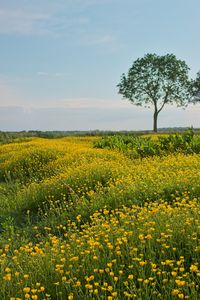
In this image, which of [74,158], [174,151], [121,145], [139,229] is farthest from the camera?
[121,145]

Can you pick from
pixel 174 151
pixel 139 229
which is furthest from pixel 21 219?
pixel 174 151

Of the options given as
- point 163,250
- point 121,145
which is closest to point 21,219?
point 163,250

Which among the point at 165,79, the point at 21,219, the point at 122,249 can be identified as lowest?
the point at 21,219

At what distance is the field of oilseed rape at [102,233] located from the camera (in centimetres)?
384

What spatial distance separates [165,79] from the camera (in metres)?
49.2

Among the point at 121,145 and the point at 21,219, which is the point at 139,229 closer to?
the point at 21,219

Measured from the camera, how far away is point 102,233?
15.5ft

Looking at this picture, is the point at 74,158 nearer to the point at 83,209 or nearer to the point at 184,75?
the point at 83,209

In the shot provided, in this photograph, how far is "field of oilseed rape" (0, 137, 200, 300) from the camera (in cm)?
384

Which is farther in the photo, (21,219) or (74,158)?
(74,158)

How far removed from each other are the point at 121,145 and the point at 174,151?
115 inches

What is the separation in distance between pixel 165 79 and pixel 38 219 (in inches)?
1684

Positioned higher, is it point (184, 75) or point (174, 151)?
point (184, 75)

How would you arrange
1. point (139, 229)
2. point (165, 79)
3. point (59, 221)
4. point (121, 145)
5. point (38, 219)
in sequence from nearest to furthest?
point (139, 229)
point (59, 221)
point (38, 219)
point (121, 145)
point (165, 79)
